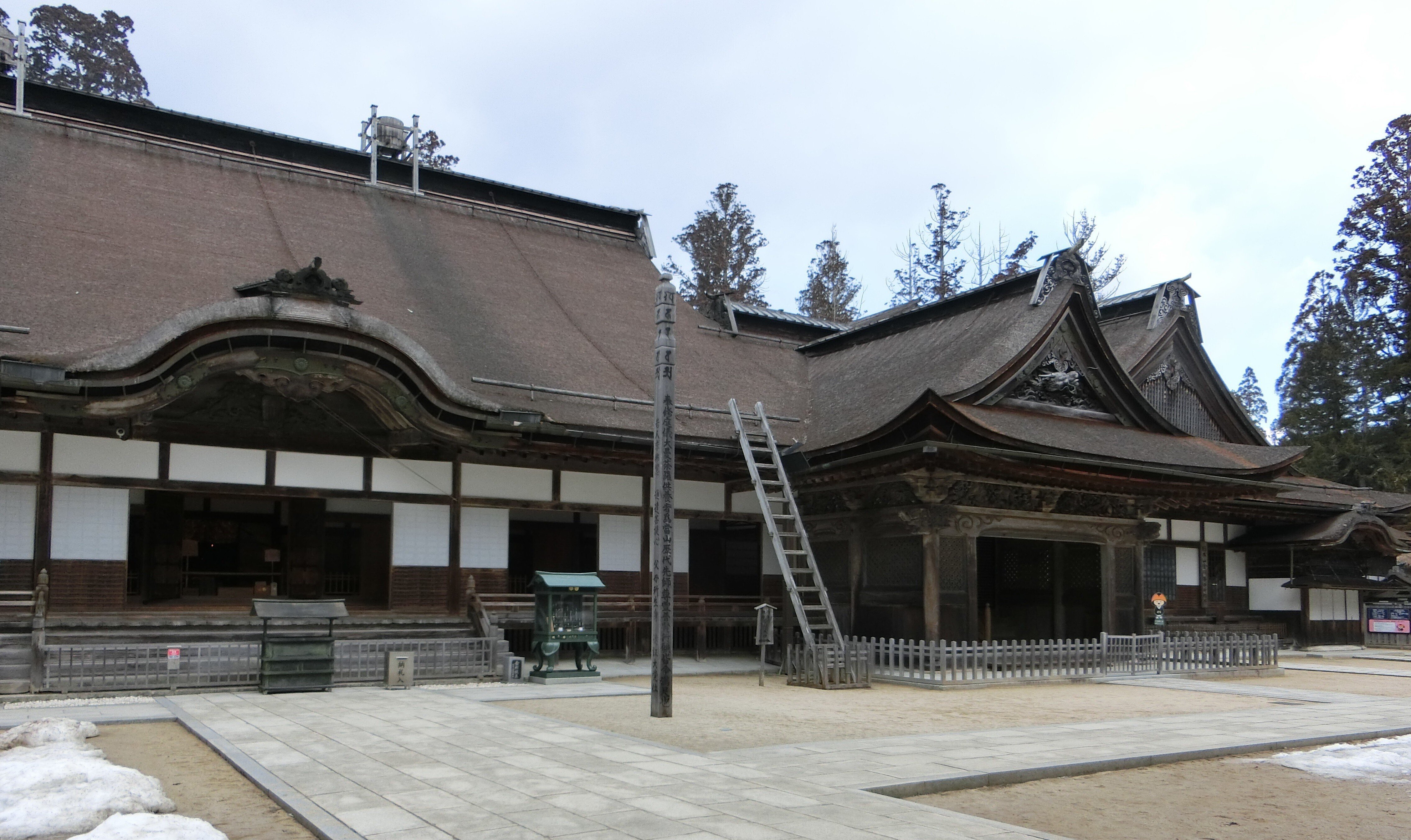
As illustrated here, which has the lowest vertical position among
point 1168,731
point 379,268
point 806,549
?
point 1168,731

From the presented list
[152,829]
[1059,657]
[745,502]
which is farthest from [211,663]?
[1059,657]

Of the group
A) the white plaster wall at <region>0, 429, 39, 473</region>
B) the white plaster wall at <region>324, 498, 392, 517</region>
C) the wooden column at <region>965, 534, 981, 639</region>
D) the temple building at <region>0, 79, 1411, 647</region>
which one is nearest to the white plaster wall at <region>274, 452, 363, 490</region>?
the temple building at <region>0, 79, 1411, 647</region>

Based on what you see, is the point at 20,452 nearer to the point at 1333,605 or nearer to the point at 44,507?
the point at 44,507

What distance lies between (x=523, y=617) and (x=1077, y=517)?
9758 mm

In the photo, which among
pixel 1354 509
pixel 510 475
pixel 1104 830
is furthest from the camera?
pixel 1354 509

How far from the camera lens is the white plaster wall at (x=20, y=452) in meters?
13.8

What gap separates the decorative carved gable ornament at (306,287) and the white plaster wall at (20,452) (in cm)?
322

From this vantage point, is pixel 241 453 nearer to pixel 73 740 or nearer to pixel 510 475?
pixel 510 475

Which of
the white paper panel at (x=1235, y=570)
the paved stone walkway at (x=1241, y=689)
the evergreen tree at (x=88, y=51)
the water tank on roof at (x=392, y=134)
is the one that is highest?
the evergreen tree at (x=88, y=51)

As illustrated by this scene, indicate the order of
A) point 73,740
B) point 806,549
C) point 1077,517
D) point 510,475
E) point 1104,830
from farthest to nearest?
1. point 1077,517
2. point 510,475
3. point 806,549
4. point 73,740
5. point 1104,830

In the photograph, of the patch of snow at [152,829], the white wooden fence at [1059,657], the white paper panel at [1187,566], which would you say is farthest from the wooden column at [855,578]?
the patch of snow at [152,829]

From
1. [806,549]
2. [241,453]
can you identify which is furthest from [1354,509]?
[241,453]

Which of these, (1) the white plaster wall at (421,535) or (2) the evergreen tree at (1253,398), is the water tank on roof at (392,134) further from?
(2) the evergreen tree at (1253,398)

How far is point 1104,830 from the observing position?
21.7 feet
